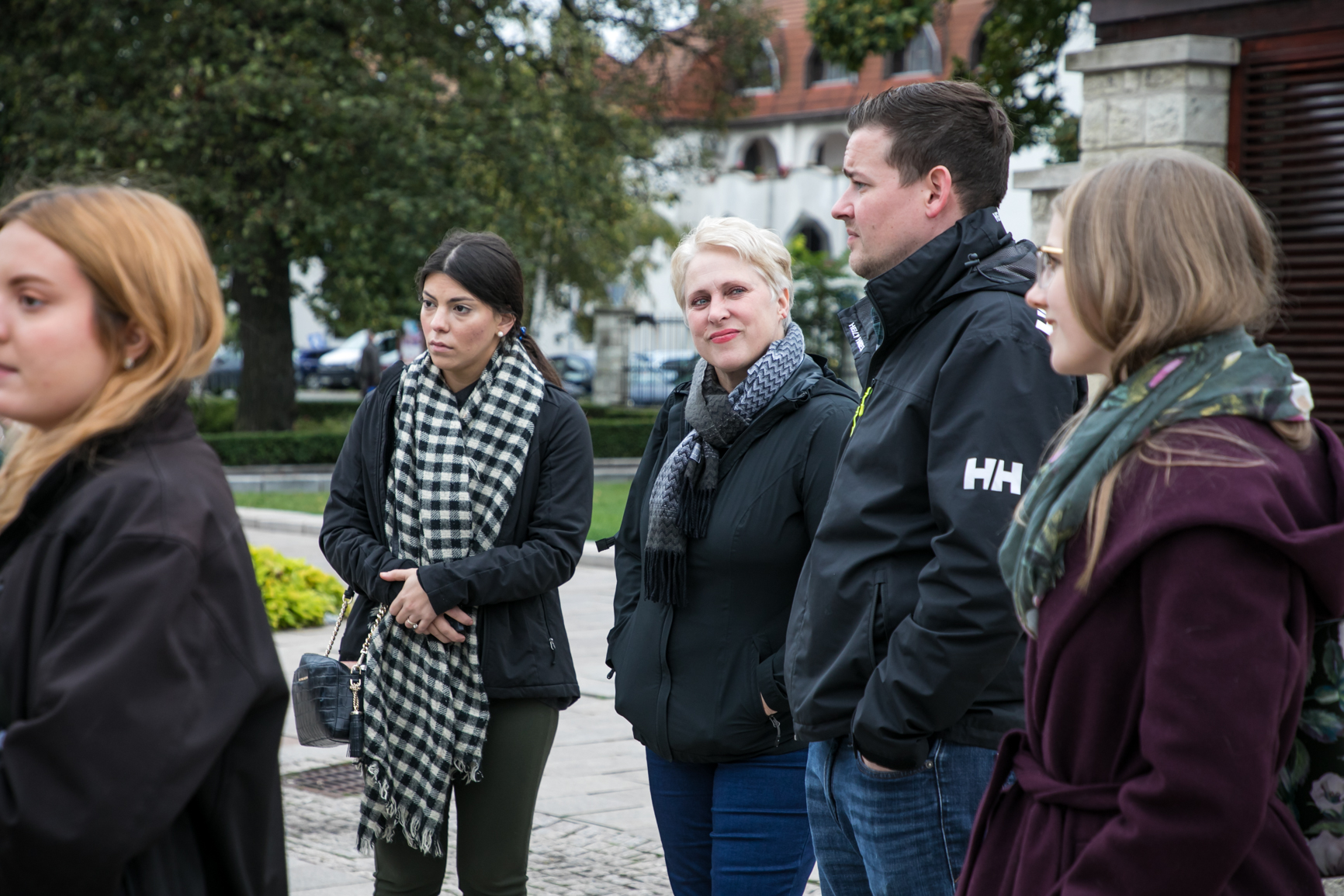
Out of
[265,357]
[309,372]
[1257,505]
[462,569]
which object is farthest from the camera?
[309,372]

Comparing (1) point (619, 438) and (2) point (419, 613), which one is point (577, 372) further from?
(2) point (419, 613)

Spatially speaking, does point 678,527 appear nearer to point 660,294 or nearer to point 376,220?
point 376,220

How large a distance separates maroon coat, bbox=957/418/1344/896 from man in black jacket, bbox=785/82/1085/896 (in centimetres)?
54

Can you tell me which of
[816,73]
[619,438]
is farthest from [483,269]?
[816,73]

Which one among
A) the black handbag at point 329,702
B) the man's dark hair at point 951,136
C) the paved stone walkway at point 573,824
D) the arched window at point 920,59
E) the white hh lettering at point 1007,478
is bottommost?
the paved stone walkway at point 573,824

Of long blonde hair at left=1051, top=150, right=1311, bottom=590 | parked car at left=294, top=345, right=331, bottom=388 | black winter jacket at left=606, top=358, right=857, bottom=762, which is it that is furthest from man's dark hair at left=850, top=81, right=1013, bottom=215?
parked car at left=294, top=345, right=331, bottom=388

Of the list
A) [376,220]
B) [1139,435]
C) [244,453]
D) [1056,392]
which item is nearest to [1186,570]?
[1139,435]

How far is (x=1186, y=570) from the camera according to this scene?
1.67m

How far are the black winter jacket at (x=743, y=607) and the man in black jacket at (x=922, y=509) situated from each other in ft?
1.19

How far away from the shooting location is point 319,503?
1636cm

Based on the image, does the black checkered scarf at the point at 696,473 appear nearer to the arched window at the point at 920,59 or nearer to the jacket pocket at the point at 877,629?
the jacket pocket at the point at 877,629

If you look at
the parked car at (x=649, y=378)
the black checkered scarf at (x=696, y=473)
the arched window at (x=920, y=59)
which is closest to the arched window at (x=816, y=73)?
the arched window at (x=920, y=59)

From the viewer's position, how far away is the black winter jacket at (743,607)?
3.13 metres

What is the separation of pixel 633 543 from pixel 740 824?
31.2 inches
